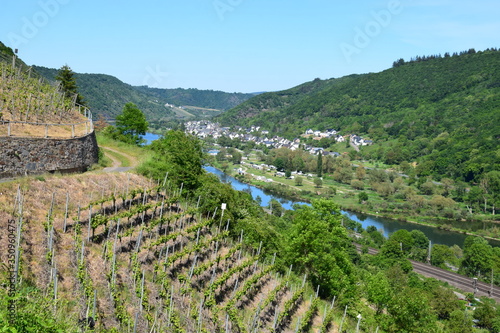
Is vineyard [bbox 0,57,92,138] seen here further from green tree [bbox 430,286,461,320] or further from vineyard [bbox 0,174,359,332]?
green tree [bbox 430,286,461,320]

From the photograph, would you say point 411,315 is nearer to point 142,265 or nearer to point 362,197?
point 142,265

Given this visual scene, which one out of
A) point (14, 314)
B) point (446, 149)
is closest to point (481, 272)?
point (14, 314)

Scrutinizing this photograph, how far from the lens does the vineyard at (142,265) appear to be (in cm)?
1248

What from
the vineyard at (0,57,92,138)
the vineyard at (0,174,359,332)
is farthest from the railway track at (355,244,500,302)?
the vineyard at (0,57,92,138)

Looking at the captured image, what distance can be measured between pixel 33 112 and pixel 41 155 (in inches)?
250

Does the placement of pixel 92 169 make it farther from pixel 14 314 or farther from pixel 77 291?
pixel 14 314

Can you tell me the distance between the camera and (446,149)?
5768 inches

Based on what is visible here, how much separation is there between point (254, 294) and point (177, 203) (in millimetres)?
7238

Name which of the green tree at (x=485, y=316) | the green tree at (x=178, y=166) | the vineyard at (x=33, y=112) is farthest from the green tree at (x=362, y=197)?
the vineyard at (x=33, y=112)

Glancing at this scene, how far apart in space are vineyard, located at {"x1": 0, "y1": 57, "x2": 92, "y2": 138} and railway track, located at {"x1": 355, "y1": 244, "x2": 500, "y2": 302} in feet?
173

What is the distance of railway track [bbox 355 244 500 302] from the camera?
52.5 meters

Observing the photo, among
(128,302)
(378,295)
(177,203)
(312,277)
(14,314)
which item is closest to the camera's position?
(14,314)

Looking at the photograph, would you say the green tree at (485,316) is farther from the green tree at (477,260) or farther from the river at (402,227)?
the river at (402,227)

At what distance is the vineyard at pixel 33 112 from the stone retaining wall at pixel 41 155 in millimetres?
781
